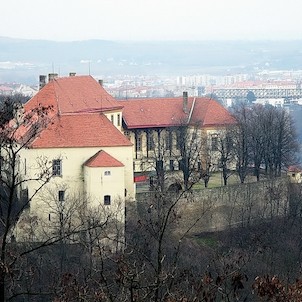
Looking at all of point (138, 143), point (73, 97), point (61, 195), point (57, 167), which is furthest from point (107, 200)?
point (138, 143)

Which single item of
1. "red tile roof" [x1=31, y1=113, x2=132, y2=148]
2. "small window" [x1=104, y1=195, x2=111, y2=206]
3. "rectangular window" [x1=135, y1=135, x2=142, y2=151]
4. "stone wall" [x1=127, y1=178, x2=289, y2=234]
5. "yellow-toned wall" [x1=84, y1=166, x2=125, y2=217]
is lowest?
"stone wall" [x1=127, y1=178, x2=289, y2=234]

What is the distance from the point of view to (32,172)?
28734 millimetres

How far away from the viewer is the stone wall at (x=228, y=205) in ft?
100

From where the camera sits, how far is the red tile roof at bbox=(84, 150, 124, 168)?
28812mm

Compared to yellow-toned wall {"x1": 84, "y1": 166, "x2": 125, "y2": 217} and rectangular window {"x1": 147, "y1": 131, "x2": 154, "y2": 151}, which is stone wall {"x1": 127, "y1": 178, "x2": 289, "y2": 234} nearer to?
yellow-toned wall {"x1": 84, "y1": 166, "x2": 125, "y2": 217}

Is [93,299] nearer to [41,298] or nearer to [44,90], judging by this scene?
[41,298]

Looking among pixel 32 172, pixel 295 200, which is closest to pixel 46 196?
pixel 32 172

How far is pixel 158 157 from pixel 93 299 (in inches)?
1030

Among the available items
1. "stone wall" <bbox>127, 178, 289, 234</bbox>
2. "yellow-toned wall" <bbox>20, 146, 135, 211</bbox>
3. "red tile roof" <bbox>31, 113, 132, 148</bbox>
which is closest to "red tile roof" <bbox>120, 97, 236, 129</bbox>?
"stone wall" <bbox>127, 178, 289, 234</bbox>

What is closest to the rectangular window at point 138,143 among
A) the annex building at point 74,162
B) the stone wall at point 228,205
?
the annex building at point 74,162

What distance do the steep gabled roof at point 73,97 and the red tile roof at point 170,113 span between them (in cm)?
170

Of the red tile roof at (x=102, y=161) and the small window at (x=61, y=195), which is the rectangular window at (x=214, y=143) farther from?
the small window at (x=61, y=195)

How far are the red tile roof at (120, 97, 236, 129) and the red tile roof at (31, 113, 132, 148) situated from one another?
7174mm

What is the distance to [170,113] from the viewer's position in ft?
127
